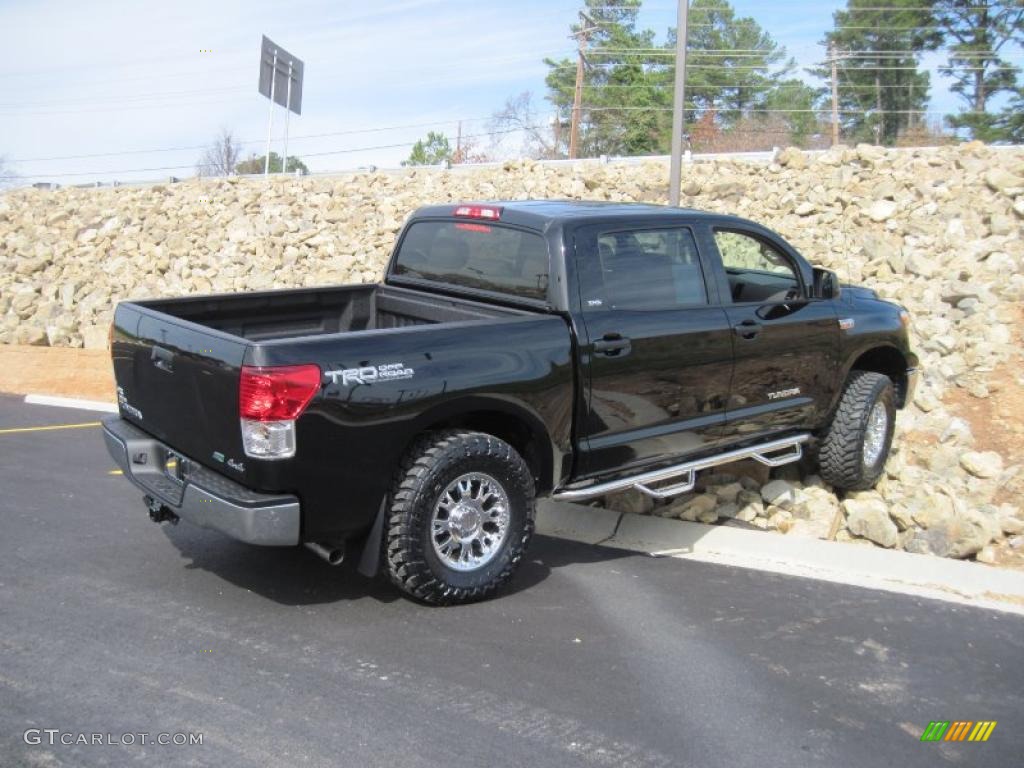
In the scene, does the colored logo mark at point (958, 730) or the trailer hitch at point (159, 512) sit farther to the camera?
the trailer hitch at point (159, 512)

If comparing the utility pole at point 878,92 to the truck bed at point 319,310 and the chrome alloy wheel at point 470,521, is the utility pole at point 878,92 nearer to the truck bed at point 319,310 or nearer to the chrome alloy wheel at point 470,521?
the truck bed at point 319,310

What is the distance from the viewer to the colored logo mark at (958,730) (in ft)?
13.6

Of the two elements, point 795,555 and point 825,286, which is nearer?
point 795,555

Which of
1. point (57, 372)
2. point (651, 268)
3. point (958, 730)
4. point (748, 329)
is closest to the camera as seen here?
point (958, 730)

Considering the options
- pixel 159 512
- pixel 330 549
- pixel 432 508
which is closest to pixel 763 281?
pixel 432 508

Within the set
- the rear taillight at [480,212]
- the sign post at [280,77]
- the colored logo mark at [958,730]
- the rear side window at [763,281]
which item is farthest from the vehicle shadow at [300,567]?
the sign post at [280,77]

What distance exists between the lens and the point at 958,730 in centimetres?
422

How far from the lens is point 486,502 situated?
5297 mm

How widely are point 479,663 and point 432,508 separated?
0.81m

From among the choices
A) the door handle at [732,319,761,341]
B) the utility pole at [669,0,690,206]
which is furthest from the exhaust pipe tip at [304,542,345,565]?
the utility pole at [669,0,690,206]

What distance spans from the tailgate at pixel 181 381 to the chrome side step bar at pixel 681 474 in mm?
1893

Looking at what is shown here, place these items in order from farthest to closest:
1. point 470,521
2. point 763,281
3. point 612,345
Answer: point 763,281
point 612,345
point 470,521

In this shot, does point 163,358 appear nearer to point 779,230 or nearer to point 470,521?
point 470,521

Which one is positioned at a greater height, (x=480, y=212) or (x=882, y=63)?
(x=882, y=63)
